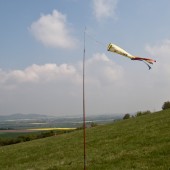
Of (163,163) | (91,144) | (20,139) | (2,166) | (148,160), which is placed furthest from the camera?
(20,139)

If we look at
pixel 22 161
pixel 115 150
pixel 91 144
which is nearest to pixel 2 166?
pixel 22 161

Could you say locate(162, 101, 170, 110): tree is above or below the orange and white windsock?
above

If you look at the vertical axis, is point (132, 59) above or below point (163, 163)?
above

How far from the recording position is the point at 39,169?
17.0 meters

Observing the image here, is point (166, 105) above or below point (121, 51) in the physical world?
above

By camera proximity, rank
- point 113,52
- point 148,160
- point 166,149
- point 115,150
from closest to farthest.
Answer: point 113,52 < point 148,160 < point 166,149 < point 115,150

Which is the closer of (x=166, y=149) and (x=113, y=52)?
(x=113, y=52)

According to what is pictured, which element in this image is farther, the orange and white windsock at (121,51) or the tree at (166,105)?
the tree at (166,105)

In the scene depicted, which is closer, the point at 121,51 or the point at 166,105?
the point at 121,51

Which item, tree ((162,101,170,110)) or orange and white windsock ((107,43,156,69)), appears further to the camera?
tree ((162,101,170,110))

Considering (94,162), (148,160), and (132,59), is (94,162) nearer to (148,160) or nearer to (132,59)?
(148,160)


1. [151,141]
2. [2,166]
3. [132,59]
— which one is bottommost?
[2,166]

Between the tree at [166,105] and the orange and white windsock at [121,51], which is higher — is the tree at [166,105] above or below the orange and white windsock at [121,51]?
above

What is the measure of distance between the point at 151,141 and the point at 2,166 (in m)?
9.20
